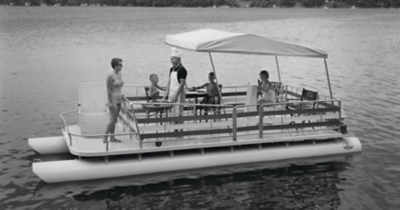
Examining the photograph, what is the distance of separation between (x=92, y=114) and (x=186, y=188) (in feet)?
10.9

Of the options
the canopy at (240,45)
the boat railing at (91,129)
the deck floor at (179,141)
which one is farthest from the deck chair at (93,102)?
the canopy at (240,45)

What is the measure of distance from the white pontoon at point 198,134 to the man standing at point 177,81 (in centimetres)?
22

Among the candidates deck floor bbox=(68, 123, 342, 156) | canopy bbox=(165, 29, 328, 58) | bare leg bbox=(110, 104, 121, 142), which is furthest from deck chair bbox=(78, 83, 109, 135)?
canopy bbox=(165, 29, 328, 58)

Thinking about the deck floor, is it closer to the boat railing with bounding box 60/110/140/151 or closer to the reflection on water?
the boat railing with bounding box 60/110/140/151

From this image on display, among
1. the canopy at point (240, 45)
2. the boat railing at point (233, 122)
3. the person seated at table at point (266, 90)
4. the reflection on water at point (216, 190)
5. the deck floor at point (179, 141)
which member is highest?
the canopy at point (240, 45)

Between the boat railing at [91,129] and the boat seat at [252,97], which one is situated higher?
the boat seat at [252,97]

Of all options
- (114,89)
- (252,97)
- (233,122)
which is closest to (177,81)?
(114,89)

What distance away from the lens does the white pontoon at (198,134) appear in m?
11.5

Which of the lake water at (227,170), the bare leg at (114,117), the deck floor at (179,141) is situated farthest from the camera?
the bare leg at (114,117)

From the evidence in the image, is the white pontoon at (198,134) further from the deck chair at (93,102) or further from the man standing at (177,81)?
the man standing at (177,81)

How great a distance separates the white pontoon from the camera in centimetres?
1152

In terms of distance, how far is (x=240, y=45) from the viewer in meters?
12.5

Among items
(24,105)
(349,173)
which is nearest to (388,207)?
(349,173)

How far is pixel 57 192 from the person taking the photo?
36.5 feet
